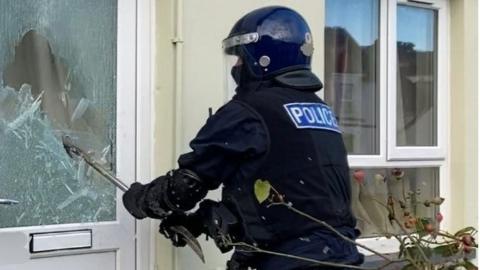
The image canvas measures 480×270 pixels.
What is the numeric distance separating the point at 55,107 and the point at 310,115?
1.06 m

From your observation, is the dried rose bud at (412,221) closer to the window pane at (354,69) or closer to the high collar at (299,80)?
the high collar at (299,80)

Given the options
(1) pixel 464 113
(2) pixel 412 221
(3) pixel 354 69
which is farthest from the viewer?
(1) pixel 464 113

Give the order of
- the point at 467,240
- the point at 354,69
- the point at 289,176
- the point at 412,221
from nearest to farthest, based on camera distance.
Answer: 1. the point at 467,240
2. the point at 412,221
3. the point at 289,176
4. the point at 354,69

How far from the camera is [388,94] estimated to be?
4.41 m

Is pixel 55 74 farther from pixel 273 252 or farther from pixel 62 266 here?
pixel 273 252

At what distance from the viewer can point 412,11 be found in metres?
4.62

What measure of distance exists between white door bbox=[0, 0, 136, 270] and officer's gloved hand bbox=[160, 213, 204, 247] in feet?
1.31

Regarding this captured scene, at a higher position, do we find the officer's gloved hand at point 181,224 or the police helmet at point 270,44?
the police helmet at point 270,44

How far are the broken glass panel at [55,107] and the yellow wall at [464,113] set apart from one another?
2.20 m

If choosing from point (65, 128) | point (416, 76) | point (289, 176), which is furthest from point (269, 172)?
point (416, 76)

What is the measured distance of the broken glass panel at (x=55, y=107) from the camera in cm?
312

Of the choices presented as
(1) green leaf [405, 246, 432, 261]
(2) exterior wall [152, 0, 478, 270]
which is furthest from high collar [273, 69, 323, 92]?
(1) green leaf [405, 246, 432, 261]

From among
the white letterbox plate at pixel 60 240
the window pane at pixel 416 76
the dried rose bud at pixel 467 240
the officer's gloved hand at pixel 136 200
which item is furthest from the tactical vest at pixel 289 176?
the window pane at pixel 416 76

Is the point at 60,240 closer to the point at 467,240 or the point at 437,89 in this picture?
the point at 467,240
